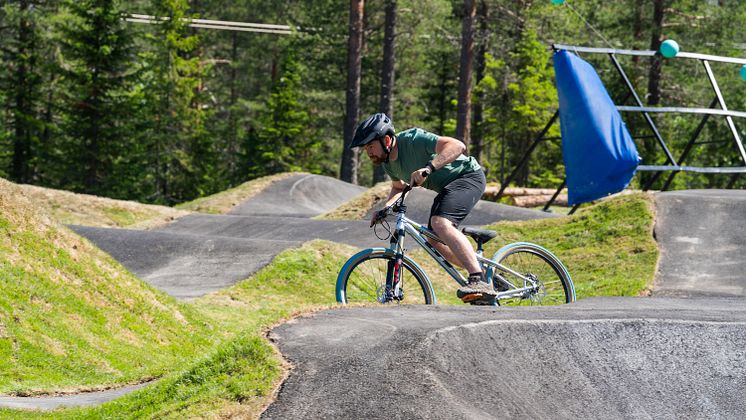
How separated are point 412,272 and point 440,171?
3.19 ft

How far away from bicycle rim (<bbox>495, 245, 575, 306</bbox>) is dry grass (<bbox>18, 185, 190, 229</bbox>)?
52.6 feet

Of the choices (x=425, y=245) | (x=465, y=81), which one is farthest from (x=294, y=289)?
(x=465, y=81)

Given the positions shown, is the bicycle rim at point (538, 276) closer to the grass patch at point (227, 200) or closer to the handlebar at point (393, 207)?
the handlebar at point (393, 207)

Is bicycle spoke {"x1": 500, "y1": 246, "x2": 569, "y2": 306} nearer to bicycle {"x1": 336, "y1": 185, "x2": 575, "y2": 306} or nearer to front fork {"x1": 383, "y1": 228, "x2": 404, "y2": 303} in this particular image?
bicycle {"x1": 336, "y1": 185, "x2": 575, "y2": 306}

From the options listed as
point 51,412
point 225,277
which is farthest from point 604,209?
point 51,412

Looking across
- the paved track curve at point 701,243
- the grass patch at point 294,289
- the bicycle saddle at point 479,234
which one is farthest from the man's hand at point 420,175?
the paved track curve at point 701,243

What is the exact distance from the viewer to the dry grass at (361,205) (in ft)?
74.5

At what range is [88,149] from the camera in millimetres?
40531

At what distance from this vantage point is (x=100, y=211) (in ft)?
81.0

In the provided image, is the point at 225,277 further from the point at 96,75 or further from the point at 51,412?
the point at 96,75

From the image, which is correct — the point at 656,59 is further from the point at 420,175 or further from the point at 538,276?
the point at 420,175

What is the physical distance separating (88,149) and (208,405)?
122 ft

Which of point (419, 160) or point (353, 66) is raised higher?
point (353, 66)

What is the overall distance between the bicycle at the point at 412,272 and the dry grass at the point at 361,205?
13907 millimetres
